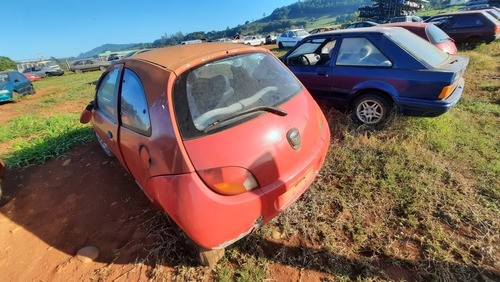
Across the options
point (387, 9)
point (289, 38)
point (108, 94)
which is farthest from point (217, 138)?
point (387, 9)

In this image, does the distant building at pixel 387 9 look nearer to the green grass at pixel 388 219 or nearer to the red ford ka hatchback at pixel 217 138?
the green grass at pixel 388 219

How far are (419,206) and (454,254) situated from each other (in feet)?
1.87

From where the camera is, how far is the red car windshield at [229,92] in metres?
1.98

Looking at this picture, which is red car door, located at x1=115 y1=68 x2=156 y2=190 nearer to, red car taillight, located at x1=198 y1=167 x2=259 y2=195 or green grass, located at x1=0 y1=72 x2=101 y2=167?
red car taillight, located at x1=198 y1=167 x2=259 y2=195

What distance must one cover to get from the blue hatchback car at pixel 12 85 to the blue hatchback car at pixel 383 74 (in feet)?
Answer: 42.3

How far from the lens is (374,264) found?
2148 mm

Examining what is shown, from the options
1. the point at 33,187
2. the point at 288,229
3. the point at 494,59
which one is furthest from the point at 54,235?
the point at 494,59

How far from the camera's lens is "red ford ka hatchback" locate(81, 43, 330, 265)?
72.7 inches

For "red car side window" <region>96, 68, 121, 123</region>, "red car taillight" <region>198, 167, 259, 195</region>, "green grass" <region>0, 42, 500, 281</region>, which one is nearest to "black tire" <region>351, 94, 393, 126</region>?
"green grass" <region>0, 42, 500, 281</region>

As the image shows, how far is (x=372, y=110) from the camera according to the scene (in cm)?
425

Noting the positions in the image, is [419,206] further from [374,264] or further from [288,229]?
[288,229]

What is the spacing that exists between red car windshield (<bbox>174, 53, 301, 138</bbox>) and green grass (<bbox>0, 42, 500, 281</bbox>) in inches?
46.5

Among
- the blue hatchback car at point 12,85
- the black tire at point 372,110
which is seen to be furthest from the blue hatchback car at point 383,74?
the blue hatchback car at point 12,85

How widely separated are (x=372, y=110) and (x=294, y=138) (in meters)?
2.68
